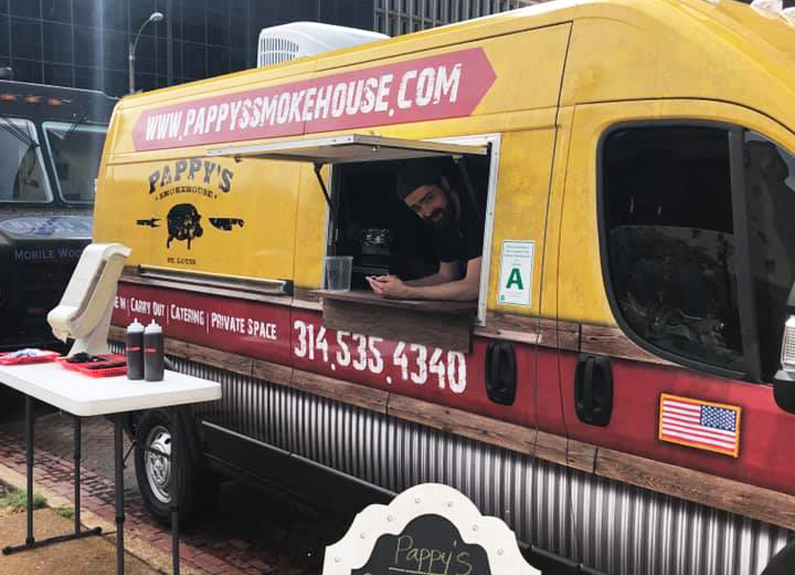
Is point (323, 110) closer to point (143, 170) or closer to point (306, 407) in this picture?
point (306, 407)

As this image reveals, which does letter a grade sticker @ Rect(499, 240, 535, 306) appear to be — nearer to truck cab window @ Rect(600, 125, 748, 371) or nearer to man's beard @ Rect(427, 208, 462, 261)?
truck cab window @ Rect(600, 125, 748, 371)

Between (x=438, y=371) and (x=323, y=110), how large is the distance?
1552 mm

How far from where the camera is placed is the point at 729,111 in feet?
8.91

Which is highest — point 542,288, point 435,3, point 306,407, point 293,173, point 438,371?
point 435,3

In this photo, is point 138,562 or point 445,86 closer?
point 445,86

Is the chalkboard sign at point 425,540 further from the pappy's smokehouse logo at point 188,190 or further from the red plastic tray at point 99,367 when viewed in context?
the pappy's smokehouse logo at point 188,190

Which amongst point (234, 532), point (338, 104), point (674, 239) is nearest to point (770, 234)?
point (674, 239)

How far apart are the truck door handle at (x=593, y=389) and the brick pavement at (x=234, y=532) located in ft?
5.66

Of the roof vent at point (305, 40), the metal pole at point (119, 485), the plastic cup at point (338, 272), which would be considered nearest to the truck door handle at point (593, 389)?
the plastic cup at point (338, 272)

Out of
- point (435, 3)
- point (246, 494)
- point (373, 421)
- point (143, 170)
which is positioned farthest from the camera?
point (435, 3)

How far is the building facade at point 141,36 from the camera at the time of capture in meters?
38.0

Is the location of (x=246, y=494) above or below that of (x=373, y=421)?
below

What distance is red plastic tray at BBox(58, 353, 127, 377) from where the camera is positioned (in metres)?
4.40

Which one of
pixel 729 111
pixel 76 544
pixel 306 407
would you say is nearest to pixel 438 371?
pixel 306 407
